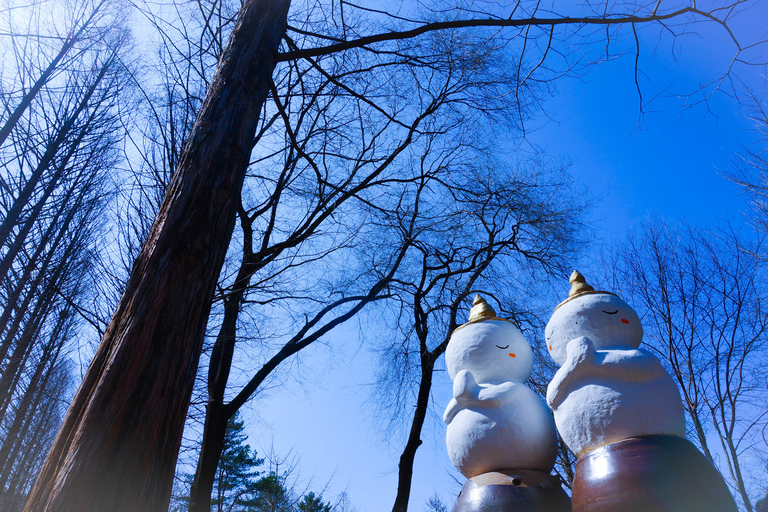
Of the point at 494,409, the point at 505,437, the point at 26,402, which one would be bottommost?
the point at 505,437

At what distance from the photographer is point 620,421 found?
106 inches

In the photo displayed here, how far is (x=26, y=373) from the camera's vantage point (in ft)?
40.7

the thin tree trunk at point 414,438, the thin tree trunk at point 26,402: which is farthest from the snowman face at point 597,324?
the thin tree trunk at point 26,402

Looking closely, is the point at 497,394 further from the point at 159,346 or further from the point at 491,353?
the point at 159,346

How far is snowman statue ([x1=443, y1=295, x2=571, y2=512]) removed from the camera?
2.99 m

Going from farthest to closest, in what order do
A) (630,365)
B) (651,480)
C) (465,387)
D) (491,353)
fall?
(491,353), (465,387), (630,365), (651,480)

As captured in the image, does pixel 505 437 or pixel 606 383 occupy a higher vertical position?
pixel 606 383

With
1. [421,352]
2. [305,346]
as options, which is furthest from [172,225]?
[421,352]

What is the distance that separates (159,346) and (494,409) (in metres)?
2.38

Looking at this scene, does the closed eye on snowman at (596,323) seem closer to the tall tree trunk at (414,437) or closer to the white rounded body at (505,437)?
the white rounded body at (505,437)

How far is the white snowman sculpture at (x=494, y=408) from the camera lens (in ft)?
10.5

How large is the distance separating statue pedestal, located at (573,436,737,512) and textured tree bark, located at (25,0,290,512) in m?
2.27

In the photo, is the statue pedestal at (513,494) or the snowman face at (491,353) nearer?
the statue pedestal at (513,494)

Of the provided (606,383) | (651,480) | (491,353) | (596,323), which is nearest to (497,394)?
(491,353)
